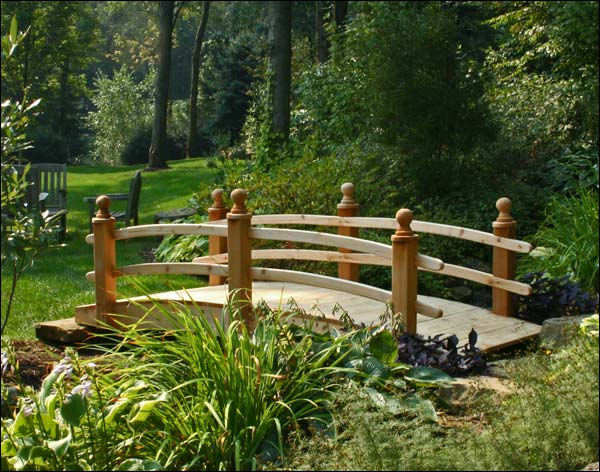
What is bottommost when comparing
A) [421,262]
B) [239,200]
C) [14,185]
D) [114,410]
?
[114,410]

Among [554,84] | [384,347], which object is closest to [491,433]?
[384,347]

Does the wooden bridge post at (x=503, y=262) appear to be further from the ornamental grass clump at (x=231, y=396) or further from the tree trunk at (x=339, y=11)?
the tree trunk at (x=339, y=11)

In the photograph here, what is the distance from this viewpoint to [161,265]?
7.47 metres

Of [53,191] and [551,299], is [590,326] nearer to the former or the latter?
[551,299]

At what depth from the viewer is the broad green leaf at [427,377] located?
17.2 feet

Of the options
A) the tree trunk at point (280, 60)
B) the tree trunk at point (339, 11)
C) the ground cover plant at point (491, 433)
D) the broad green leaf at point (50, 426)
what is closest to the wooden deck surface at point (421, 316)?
the ground cover plant at point (491, 433)

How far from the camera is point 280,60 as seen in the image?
1505 centimetres

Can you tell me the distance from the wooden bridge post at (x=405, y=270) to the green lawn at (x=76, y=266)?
5.10 ft

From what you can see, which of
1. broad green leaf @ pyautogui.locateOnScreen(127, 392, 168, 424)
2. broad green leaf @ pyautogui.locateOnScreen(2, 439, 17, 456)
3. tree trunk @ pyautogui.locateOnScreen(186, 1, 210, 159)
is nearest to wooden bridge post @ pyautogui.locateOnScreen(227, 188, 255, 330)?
broad green leaf @ pyautogui.locateOnScreen(127, 392, 168, 424)

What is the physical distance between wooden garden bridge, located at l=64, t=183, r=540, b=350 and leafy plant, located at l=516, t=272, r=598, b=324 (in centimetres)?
20

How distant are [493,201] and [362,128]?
3420mm

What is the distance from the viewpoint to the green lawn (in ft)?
29.6

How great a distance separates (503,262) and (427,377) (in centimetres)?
223

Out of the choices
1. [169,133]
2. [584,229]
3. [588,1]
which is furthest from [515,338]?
[169,133]
